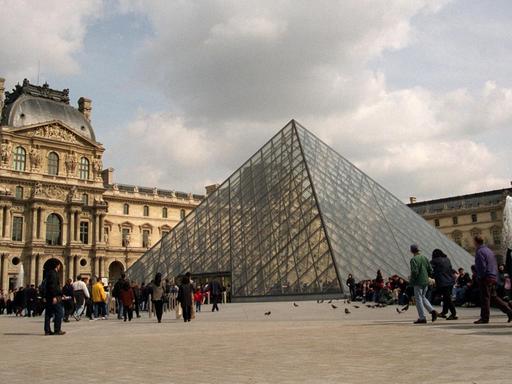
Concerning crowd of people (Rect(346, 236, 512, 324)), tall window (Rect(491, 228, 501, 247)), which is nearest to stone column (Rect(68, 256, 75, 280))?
crowd of people (Rect(346, 236, 512, 324))

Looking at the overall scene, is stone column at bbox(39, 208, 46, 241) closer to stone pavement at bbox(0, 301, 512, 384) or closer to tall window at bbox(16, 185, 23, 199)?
tall window at bbox(16, 185, 23, 199)

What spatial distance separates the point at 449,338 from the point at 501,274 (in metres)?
7.23

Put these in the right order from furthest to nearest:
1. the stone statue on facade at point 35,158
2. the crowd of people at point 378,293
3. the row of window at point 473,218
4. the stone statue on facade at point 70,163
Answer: the row of window at point 473,218
the stone statue on facade at point 70,163
the stone statue on facade at point 35,158
the crowd of people at point 378,293

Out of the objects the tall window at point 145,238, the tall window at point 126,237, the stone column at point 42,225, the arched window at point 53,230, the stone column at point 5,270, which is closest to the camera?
the stone column at point 5,270

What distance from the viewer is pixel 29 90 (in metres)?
55.3

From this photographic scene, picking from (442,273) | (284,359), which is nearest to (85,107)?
(442,273)

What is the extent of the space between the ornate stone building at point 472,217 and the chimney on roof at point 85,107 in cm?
4515

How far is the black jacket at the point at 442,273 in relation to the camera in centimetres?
1004

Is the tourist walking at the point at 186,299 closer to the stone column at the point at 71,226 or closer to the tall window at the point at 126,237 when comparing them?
the stone column at the point at 71,226

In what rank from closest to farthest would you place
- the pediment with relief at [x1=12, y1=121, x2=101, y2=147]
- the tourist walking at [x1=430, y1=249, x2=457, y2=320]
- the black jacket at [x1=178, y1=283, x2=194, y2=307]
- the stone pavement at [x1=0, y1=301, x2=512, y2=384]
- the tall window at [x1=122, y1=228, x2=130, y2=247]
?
the stone pavement at [x1=0, y1=301, x2=512, y2=384]
the tourist walking at [x1=430, y1=249, x2=457, y2=320]
the black jacket at [x1=178, y1=283, x2=194, y2=307]
the pediment with relief at [x1=12, y1=121, x2=101, y2=147]
the tall window at [x1=122, y1=228, x2=130, y2=247]

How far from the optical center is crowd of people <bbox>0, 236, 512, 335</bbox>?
8.97 m

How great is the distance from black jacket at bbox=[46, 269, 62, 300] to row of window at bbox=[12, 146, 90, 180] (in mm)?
44058

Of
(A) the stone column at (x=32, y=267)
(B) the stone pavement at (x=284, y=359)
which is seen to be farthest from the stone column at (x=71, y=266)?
(B) the stone pavement at (x=284, y=359)

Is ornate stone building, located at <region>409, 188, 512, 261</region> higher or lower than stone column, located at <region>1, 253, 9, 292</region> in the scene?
higher
